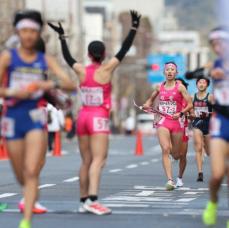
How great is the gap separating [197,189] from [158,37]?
17481 centimetres

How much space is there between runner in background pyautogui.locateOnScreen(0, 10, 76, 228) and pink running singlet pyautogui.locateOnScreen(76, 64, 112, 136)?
2038 millimetres

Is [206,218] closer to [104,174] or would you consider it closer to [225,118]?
[225,118]

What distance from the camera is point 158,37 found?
626 feet

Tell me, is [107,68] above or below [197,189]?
above

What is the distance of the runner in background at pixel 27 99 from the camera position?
32.8 feet

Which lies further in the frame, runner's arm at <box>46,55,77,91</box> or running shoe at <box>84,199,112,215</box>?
running shoe at <box>84,199,112,215</box>

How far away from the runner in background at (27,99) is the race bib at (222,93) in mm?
1341

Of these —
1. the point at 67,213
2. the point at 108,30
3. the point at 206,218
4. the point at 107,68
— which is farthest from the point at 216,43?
the point at 108,30

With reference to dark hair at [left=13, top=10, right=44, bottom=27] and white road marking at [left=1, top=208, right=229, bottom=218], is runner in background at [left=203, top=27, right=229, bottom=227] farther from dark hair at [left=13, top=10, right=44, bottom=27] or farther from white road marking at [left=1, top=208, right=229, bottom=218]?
white road marking at [left=1, top=208, right=229, bottom=218]

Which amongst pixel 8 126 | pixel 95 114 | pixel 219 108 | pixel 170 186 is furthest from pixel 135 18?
pixel 170 186

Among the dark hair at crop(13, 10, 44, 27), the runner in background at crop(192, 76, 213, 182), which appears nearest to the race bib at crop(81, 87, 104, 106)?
the dark hair at crop(13, 10, 44, 27)

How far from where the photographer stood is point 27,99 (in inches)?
397

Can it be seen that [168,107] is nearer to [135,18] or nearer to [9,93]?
[135,18]

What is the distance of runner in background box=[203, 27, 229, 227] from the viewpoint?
396 inches
